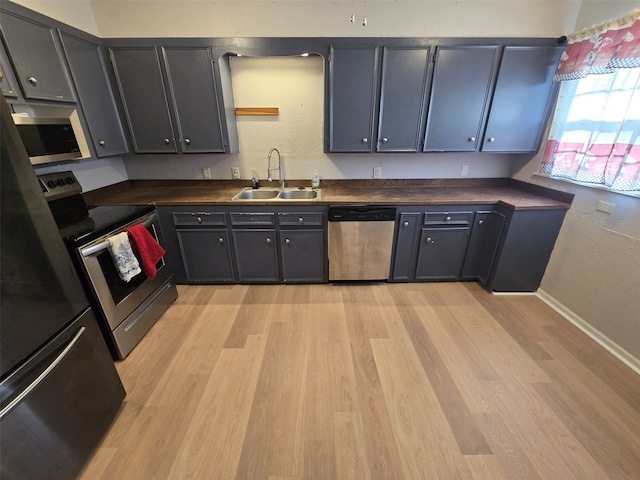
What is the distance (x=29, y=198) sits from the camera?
3.46 ft

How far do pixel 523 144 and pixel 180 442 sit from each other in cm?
353

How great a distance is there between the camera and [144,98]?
237 cm

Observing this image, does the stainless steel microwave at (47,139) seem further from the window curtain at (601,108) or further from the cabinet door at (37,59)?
the window curtain at (601,108)

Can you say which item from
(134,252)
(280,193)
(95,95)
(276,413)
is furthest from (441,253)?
(95,95)

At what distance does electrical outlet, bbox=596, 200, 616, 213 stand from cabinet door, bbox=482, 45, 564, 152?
79 cm

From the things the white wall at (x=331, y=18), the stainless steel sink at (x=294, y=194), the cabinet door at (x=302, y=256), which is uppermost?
the white wall at (x=331, y=18)

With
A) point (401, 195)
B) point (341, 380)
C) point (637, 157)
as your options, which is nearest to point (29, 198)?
point (341, 380)

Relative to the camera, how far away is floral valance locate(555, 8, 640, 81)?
169 centimetres

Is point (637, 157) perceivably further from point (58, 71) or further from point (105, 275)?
point (58, 71)

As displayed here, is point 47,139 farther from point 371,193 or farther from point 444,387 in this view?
point 444,387

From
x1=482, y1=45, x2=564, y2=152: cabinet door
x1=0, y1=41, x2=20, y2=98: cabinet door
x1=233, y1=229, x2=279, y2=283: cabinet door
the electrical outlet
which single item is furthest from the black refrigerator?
the electrical outlet

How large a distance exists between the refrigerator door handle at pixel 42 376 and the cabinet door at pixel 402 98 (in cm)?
255

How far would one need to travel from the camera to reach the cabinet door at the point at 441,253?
255cm

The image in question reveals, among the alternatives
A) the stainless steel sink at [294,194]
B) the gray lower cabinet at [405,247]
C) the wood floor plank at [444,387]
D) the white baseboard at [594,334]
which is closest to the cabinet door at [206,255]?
the stainless steel sink at [294,194]
